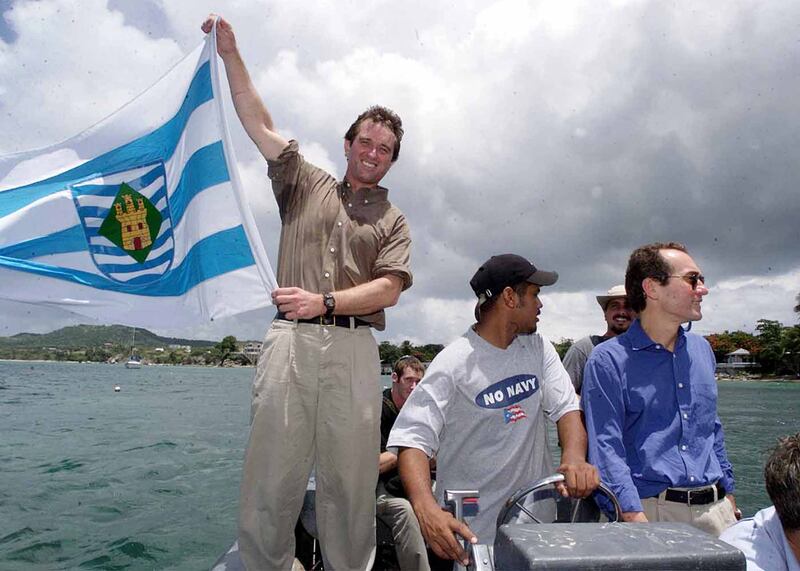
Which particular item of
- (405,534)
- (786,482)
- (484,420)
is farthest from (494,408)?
(405,534)

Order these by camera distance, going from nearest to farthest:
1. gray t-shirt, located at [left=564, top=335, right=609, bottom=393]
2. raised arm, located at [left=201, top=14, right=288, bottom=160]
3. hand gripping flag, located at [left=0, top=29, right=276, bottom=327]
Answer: raised arm, located at [left=201, top=14, right=288, bottom=160], hand gripping flag, located at [left=0, top=29, right=276, bottom=327], gray t-shirt, located at [left=564, top=335, right=609, bottom=393]

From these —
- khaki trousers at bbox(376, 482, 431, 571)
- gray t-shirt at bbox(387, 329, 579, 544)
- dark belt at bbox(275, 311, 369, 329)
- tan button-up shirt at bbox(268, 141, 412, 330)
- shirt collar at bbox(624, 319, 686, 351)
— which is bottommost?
khaki trousers at bbox(376, 482, 431, 571)

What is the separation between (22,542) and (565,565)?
881 centimetres

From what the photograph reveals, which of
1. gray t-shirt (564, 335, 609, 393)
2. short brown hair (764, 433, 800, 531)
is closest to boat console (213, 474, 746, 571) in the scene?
short brown hair (764, 433, 800, 531)

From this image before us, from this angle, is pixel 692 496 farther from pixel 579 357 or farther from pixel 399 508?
pixel 579 357

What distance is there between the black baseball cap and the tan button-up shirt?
0.34 metres

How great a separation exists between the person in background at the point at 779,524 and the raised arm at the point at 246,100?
2.32 m

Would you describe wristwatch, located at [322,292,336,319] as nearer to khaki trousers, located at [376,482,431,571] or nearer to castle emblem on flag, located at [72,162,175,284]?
castle emblem on flag, located at [72,162,175,284]

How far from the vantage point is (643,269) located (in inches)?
111

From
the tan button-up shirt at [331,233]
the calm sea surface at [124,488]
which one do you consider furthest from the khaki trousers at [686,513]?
the calm sea surface at [124,488]

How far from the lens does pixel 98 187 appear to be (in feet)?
11.2

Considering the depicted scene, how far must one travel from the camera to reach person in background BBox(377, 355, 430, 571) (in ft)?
11.8

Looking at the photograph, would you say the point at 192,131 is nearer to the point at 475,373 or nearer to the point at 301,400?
the point at 301,400

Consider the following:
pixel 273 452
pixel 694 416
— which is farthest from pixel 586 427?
pixel 273 452
